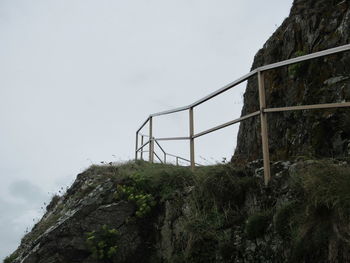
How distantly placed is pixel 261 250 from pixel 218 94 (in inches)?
95.9

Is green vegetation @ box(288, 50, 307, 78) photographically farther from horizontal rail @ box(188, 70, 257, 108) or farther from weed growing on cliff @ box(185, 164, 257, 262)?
weed growing on cliff @ box(185, 164, 257, 262)

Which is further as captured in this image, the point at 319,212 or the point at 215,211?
the point at 215,211

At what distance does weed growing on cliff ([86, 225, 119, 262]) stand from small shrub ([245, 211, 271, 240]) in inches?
98.1

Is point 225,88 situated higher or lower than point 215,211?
higher

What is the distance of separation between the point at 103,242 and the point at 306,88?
12.9ft

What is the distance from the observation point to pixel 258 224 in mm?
4004

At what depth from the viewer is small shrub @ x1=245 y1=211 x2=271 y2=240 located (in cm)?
397

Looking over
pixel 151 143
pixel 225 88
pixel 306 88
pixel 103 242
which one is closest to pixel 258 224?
pixel 225 88

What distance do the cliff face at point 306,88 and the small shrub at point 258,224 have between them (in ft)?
4.84

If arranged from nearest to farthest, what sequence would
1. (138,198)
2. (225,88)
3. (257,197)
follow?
(257,197) → (225,88) → (138,198)

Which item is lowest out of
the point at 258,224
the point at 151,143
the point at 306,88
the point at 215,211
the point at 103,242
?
the point at 103,242

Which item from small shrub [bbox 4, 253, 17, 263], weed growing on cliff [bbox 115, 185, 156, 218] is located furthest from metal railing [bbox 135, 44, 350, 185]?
small shrub [bbox 4, 253, 17, 263]

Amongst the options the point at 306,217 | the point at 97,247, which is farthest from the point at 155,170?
the point at 306,217

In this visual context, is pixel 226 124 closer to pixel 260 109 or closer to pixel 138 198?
pixel 260 109
